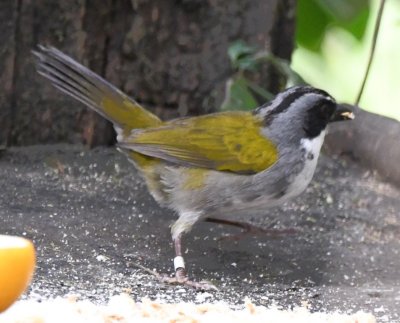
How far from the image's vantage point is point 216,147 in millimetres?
5277

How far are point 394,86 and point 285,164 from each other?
428 cm

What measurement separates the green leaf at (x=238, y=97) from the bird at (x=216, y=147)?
0.75 meters

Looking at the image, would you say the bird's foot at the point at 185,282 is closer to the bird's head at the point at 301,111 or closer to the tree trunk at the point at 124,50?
the bird's head at the point at 301,111

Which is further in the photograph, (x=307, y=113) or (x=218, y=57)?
(x=218, y=57)

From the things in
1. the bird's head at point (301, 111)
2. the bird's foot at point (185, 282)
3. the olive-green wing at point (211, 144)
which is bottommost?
the bird's foot at point (185, 282)

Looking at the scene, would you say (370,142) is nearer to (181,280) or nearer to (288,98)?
(288,98)

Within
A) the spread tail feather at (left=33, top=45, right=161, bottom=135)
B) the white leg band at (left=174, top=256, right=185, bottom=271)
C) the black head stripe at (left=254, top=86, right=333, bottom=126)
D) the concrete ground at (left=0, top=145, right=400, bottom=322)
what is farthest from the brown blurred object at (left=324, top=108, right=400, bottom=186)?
the white leg band at (left=174, top=256, right=185, bottom=271)

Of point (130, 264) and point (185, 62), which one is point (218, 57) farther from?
point (130, 264)

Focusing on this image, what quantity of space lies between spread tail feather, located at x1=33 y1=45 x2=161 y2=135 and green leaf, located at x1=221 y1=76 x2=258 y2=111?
0.94 meters

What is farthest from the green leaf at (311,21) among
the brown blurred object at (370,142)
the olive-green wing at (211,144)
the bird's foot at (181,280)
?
the bird's foot at (181,280)

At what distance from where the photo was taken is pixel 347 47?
7.43 meters

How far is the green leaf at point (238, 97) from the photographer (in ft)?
20.7

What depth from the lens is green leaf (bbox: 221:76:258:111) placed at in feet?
20.7

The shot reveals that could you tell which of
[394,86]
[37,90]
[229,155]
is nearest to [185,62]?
[37,90]
